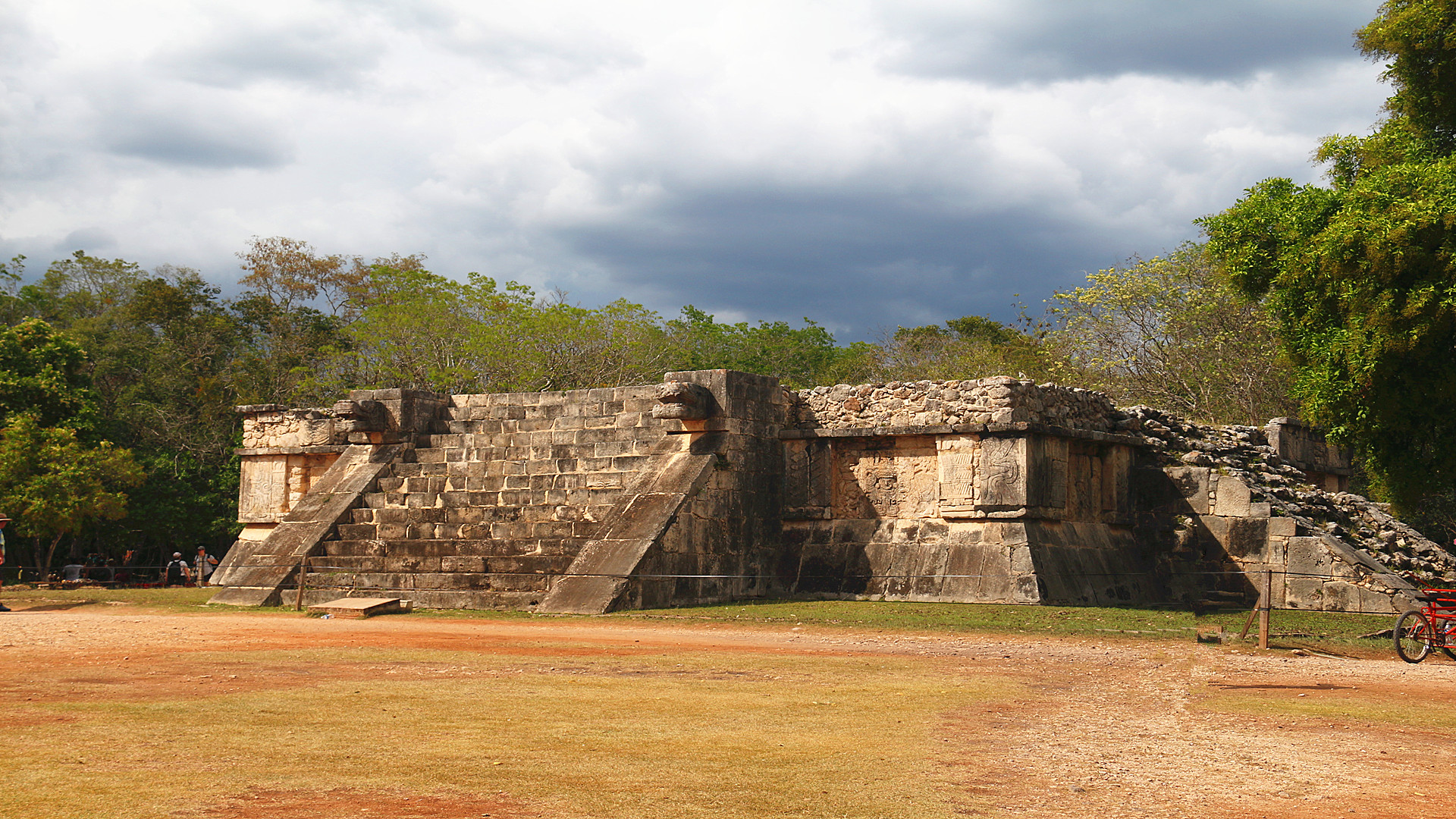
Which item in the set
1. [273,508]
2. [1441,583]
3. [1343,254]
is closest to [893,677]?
[1343,254]

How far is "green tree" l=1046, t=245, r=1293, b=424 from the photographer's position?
2478 cm

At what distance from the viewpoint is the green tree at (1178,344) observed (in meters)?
24.8

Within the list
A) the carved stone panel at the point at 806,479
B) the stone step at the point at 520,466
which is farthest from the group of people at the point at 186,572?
the carved stone panel at the point at 806,479

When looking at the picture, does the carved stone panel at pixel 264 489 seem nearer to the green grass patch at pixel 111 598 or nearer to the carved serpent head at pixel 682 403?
the green grass patch at pixel 111 598

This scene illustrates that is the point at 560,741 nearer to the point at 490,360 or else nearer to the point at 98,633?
the point at 98,633

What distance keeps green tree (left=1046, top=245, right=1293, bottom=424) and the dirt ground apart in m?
16.3

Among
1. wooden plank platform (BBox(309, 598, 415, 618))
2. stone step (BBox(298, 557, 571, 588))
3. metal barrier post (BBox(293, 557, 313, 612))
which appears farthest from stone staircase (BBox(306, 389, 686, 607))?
wooden plank platform (BBox(309, 598, 415, 618))

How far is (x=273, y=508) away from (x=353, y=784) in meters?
16.0

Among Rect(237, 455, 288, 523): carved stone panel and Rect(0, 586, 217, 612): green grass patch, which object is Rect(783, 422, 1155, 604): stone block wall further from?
Rect(237, 455, 288, 523): carved stone panel

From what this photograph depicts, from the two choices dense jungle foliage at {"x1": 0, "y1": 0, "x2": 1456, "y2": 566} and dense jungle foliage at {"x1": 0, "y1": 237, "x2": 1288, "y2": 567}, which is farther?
dense jungle foliage at {"x1": 0, "y1": 237, "x2": 1288, "y2": 567}

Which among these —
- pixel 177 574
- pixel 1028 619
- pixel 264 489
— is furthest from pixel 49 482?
pixel 1028 619

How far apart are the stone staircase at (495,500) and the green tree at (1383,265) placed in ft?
25.5

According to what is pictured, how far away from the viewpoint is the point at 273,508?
19.1 metres

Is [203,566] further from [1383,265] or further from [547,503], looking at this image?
[1383,265]
